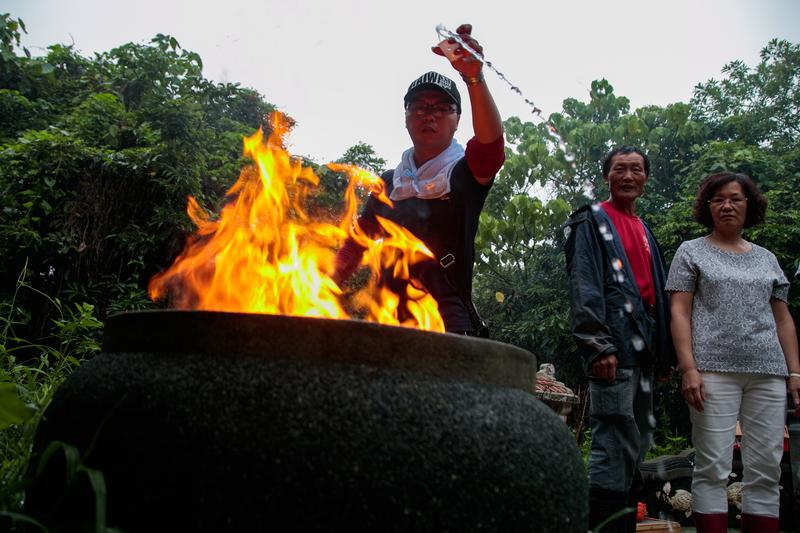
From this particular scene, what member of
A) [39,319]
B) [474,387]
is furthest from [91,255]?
[474,387]

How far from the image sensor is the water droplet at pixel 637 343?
2721 millimetres

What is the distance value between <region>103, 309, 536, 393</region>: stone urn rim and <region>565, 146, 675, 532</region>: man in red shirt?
60.2 inches

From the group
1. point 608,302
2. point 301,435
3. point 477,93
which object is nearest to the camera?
point 301,435

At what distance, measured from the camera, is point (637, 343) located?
2.73 meters

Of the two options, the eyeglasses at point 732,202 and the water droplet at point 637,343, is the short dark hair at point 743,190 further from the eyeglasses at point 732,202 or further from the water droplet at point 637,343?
the water droplet at point 637,343

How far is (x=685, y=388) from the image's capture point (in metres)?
2.75

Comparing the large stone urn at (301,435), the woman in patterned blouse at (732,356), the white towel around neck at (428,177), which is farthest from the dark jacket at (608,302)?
the large stone urn at (301,435)

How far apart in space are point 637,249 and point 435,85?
4.31ft

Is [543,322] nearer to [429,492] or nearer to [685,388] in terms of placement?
[685,388]

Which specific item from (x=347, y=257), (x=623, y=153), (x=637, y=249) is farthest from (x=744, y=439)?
(x=347, y=257)

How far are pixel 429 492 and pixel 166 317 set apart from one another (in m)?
0.65

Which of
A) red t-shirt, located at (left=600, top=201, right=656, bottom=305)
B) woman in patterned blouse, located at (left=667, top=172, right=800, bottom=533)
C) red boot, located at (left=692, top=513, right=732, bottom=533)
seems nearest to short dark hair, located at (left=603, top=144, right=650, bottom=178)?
red t-shirt, located at (left=600, top=201, right=656, bottom=305)

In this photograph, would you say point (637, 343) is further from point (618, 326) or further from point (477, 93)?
point (477, 93)

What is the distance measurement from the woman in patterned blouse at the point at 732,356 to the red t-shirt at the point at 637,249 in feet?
0.35
